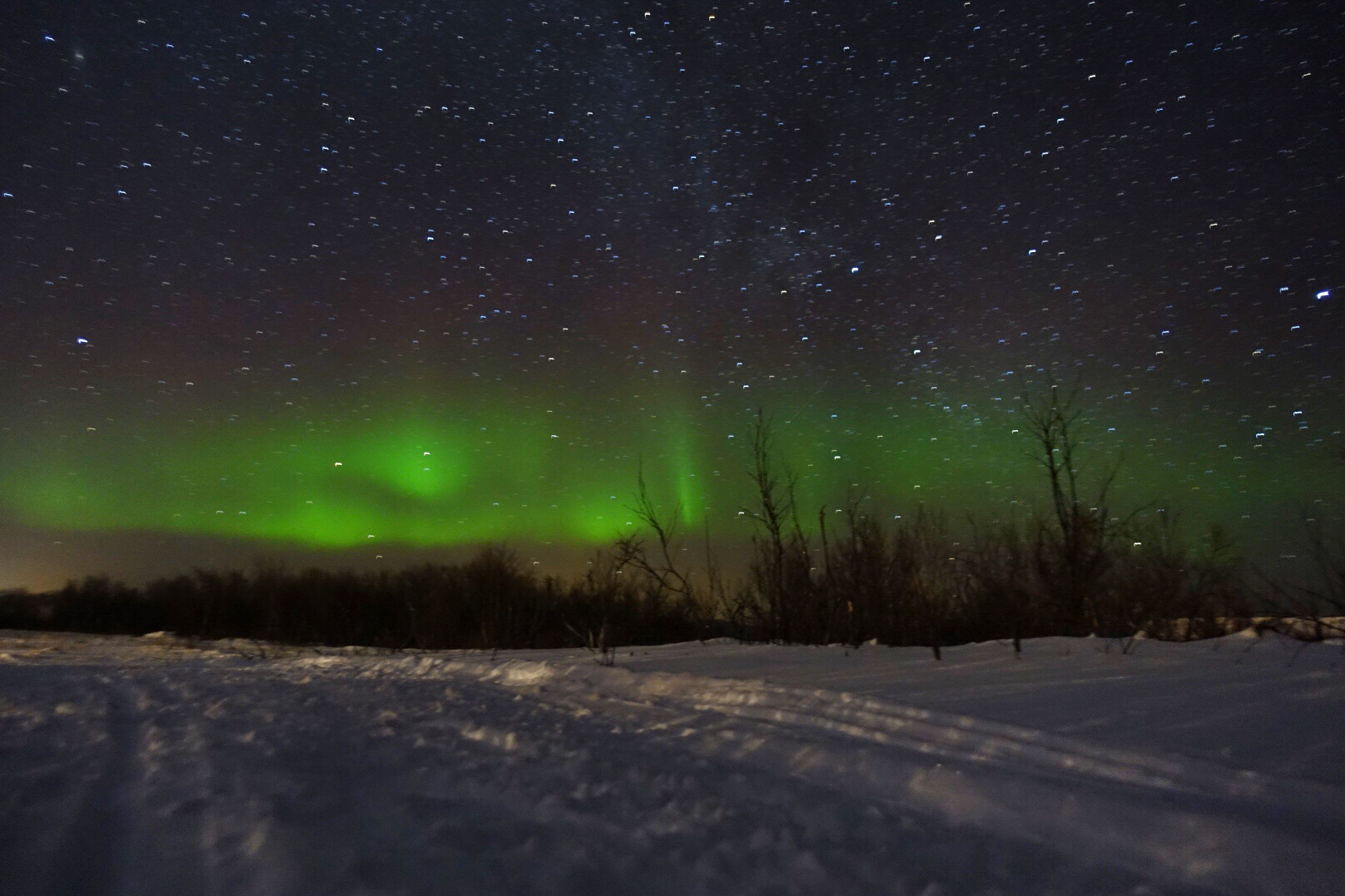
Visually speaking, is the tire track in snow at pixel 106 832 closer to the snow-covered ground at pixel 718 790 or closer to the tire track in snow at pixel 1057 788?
the snow-covered ground at pixel 718 790

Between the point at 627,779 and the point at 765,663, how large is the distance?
14.4 ft

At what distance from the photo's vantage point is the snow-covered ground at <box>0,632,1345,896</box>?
1.97m

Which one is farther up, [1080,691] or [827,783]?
[1080,691]

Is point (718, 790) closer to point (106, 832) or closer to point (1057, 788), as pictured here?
point (1057, 788)

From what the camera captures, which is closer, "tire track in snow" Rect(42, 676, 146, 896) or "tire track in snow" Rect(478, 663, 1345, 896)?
"tire track in snow" Rect(42, 676, 146, 896)

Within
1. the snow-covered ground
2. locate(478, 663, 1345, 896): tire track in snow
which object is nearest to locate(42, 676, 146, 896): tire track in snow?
the snow-covered ground

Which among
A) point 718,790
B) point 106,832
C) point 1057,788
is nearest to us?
point 106,832

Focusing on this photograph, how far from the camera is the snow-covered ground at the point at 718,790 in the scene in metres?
1.97

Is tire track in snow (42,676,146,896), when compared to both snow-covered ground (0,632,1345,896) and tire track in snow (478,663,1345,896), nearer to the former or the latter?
snow-covered ground (0,632,1345,896)

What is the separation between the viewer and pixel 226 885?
182cm

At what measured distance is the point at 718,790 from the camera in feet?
9.16

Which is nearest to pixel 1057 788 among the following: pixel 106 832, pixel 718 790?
pixel 718 790

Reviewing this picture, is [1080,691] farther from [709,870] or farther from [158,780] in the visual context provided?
[158,780]

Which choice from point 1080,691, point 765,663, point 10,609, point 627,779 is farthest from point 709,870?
point 10,609
